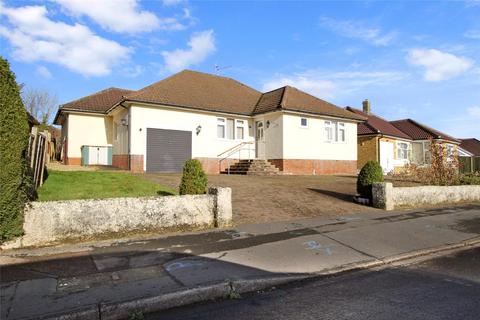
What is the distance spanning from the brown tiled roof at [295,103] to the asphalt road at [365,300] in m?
17.0

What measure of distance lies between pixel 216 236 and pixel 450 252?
4.78 m

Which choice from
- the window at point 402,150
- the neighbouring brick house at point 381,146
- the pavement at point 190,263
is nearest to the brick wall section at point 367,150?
the neighbouring brick house at point 381,146

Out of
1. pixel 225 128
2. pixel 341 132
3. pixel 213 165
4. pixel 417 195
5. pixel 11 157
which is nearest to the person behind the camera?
pixel 11 157

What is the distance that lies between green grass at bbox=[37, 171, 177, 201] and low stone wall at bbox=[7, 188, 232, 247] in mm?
1611

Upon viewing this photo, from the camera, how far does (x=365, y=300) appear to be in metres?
4.78

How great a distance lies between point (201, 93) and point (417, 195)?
47.9 ft

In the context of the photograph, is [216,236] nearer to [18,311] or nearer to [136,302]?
[136,302]

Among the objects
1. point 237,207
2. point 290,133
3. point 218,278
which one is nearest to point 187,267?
point 218,278

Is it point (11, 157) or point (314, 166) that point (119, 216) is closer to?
point (11, 157)

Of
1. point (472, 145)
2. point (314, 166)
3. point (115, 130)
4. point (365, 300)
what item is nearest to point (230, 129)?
point (314, 166)

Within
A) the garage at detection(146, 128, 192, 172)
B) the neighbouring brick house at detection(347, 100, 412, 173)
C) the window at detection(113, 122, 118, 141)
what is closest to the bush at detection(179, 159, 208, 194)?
the garage at detection(146, 128, 192, 172)

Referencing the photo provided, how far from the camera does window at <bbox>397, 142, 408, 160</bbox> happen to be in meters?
34.4

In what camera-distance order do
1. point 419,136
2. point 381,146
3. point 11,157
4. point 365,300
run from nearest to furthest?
point 365,300
point 11,157
point 381,146
point 419,136

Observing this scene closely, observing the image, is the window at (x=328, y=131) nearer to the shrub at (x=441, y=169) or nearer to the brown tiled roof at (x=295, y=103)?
the brown tiled roof at (x=295, y=103)
